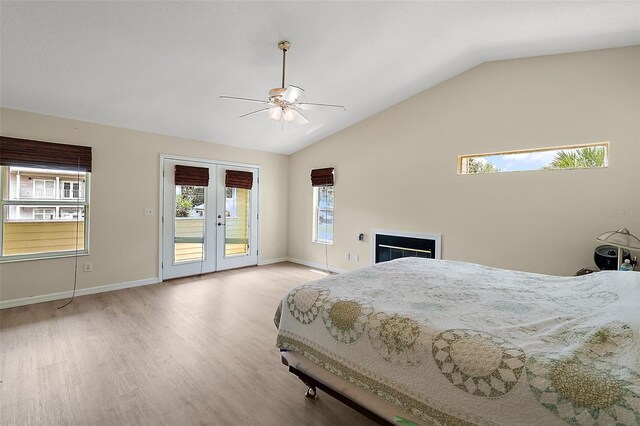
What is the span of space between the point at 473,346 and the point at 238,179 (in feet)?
16.7

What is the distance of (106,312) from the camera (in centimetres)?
352

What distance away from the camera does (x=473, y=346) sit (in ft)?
3.98

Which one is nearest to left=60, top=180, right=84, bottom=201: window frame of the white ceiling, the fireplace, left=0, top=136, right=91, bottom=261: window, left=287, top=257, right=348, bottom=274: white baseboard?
left=0, top=136, right=91, bottom=261: window

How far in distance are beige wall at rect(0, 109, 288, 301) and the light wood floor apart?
0.35 meters

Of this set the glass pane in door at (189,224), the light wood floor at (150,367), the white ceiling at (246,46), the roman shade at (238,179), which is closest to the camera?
the light wood floor at (150,367)

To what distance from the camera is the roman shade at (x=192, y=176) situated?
16.1 feet

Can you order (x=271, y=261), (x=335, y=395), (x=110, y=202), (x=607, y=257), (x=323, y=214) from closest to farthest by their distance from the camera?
(x=335, y=395)
(x=607, y=257)
(x=110, y=202)
(x=323, y=214)
(x=271, y=261)

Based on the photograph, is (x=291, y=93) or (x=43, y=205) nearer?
(x=291, y=93)

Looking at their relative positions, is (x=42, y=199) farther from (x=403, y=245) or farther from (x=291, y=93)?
(x=403, y=245)

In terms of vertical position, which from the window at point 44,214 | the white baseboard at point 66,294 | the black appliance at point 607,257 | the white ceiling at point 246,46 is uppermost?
the white ceiling at point 246,46

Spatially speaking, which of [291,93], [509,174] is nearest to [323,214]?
[509,174]

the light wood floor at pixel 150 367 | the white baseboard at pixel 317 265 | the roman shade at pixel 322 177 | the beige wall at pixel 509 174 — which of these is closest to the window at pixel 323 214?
the roman shade at pixel 322 177

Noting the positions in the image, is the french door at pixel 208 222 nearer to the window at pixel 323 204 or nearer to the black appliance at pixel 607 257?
the window at pixel 323 204

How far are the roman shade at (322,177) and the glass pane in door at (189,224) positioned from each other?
81.1 inches
